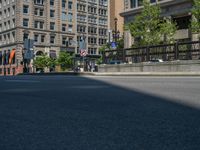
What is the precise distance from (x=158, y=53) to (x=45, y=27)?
187 ft

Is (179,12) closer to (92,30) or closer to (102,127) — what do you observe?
(102,127)

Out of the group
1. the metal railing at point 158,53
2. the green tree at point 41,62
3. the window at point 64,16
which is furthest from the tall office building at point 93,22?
the metal railing at point 158,53

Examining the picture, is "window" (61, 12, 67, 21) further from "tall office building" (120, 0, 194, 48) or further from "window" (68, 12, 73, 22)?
"tall office building" (120, 0, 194, 48)

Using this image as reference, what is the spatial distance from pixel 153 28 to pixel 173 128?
3461 centimetres

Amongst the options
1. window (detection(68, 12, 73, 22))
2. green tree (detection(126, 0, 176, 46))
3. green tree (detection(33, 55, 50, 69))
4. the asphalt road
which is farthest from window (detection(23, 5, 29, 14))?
the asphalt road

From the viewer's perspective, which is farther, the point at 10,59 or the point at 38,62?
the point at 10,59

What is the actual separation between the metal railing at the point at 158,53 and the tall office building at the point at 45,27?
150 ft

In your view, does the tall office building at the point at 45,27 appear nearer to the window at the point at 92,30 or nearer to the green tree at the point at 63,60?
the window at the point at 92,30

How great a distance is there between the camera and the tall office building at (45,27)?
74.1 m

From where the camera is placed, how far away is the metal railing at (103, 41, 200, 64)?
21859 millimetres

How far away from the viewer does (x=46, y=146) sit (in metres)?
2.66

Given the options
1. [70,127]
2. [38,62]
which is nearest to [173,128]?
[70,127]

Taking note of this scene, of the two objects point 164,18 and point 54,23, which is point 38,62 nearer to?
point 54,23

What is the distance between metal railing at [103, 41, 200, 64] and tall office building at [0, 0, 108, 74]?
1795 inches
